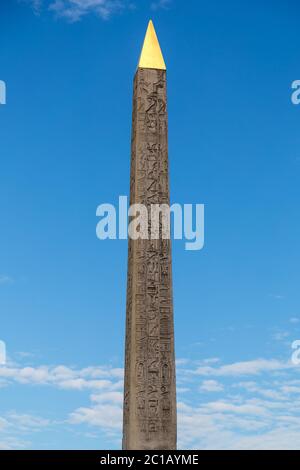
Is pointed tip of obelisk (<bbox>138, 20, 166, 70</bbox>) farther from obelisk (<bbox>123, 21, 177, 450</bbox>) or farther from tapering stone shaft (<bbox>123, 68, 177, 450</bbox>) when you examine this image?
tapering stone shaft (<bbox>123, 68, 177, 450</bbox>)

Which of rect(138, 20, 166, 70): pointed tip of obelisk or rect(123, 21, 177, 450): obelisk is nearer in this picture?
rect(123, 21, 177, 450): obelisk

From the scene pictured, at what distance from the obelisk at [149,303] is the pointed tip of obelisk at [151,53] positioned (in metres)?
0.19

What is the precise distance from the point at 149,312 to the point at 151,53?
509cm

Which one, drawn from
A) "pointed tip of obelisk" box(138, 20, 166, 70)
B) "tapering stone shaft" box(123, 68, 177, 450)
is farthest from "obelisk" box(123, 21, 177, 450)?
"pointed tip of obelisk" box(138, 20, 166, 70)

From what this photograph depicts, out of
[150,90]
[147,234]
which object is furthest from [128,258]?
[150,90]

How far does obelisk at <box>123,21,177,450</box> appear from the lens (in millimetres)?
17344

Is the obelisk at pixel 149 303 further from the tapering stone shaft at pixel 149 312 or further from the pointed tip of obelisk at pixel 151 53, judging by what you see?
the pointed tip of obelisk at pixel 151 53

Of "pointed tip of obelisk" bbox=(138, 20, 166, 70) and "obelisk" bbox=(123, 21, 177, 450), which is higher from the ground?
"pointed tip of obelisk" bbox=(138, 20, 166, 70)

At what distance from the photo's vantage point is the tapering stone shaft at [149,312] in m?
17.3

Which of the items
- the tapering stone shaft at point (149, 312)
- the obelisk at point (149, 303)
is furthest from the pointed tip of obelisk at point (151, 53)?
the tapering stone shaft at point (149, 312)

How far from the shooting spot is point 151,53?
19.3m

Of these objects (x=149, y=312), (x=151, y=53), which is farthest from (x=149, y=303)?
(x=151, y=53)
